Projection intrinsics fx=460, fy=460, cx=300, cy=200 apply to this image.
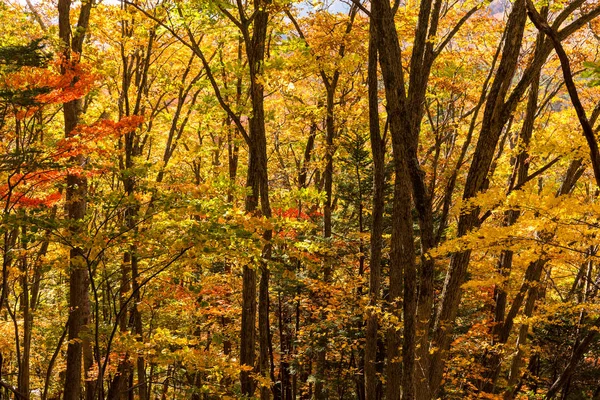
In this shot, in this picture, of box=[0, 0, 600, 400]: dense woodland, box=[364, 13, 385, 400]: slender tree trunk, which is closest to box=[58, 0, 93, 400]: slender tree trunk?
box=[0, 0, 600, 400]: dense woodland

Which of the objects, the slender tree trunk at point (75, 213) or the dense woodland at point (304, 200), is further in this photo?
the slender tree trunk at point (75, 213)

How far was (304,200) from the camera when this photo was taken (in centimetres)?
764

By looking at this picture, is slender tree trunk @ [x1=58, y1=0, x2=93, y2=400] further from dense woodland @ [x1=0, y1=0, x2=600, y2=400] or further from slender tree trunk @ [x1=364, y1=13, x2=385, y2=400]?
slender tree trunk @ [x1=364, y1=13, x2=385, y2=400]

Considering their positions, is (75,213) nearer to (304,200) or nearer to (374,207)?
(304,200)

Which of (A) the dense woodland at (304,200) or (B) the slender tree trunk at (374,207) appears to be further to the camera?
(B) the slender tree trunk at (374,207)

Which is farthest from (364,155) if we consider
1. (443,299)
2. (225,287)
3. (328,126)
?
(443,299)

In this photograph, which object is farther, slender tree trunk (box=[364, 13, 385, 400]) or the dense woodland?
slender tree trunk (box=[364, 13, 385, 400])

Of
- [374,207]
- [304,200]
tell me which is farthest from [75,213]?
[374,207]

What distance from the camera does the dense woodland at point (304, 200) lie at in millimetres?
5176

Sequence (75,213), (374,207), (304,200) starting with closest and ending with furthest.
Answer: (304,200)
(75,213)
(374,207)

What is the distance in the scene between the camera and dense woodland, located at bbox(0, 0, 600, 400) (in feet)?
17.0

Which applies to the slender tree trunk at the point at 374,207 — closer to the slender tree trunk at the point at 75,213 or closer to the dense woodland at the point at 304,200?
the dense woodland at the point at 304,200

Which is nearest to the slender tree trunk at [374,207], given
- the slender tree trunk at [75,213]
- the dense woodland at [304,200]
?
the dense woodland at [304,200]

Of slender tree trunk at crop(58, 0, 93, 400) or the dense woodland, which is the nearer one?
the dense woodland
